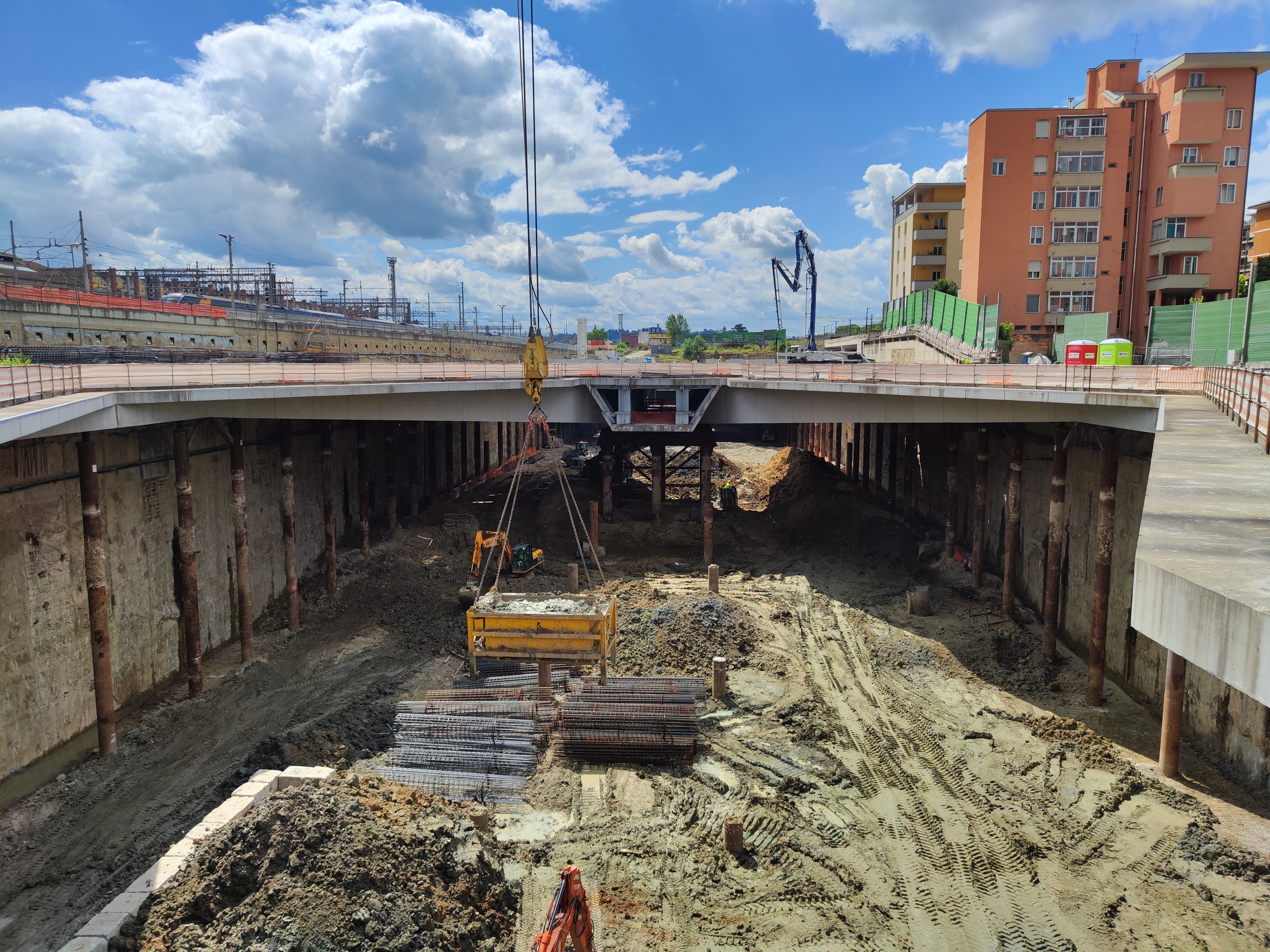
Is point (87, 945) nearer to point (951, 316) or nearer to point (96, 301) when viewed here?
point (96, 301)

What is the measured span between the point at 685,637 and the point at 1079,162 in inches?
1610

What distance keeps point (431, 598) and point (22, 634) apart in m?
11.3

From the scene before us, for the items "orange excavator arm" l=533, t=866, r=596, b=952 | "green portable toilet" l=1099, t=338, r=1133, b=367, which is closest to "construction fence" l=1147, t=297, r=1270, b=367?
"green portable toilet" l=1099, t=338, r=1133, b=367

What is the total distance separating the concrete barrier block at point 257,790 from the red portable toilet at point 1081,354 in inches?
1236

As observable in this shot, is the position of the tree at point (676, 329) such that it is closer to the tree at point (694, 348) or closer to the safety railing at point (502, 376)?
the tree at point (694, 348)

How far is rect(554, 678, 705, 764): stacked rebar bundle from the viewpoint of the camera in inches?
571

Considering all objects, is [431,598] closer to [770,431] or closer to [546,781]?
[546,781]

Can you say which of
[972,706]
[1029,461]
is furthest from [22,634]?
[1029,461]

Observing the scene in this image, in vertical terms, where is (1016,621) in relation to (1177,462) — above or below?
below

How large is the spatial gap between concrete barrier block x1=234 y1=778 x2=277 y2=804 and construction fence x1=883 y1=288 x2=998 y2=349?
124 ft

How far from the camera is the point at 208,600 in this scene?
20.2m

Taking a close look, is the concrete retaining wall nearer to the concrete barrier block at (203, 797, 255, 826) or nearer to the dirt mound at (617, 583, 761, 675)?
the concrete barrier block at (203, 797, 255, 826)

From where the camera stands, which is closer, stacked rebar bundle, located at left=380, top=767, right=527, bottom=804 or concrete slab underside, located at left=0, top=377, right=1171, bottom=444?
stacked rebar bundle, located at left=380, top=767, right=527, bottom=804

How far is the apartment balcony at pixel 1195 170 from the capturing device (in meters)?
41.8
